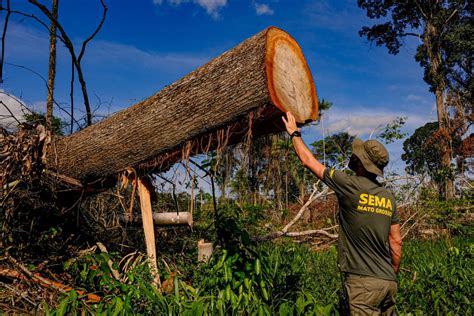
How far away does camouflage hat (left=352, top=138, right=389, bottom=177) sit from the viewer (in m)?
3.18

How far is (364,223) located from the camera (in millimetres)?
3090

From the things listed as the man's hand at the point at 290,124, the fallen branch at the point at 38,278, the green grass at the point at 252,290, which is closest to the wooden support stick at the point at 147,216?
the green grass at the point at 252,290

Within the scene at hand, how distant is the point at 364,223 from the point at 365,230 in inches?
2.1

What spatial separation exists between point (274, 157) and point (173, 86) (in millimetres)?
27193

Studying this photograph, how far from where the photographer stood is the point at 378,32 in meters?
24.6

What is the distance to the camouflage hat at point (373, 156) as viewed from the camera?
3.18 metres

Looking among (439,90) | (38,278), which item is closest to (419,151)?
(439,90)

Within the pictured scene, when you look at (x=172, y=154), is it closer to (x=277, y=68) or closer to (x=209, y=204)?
(x=277, y=68)

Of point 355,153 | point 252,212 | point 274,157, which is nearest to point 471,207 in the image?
point 252,212

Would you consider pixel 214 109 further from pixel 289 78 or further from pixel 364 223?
pixel 364 223

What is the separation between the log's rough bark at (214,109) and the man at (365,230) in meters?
0.65

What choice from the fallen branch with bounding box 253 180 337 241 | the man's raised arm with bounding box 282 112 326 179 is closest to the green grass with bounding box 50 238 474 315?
the fallen branch with bounding box 253 180 337 241

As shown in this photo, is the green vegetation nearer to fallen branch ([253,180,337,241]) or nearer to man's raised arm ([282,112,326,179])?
fallen branch ([253,180,337,241])

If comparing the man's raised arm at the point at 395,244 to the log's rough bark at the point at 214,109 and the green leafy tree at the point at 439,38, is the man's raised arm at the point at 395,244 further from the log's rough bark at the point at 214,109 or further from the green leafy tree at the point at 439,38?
the green leafy tree at the point at 439,38
